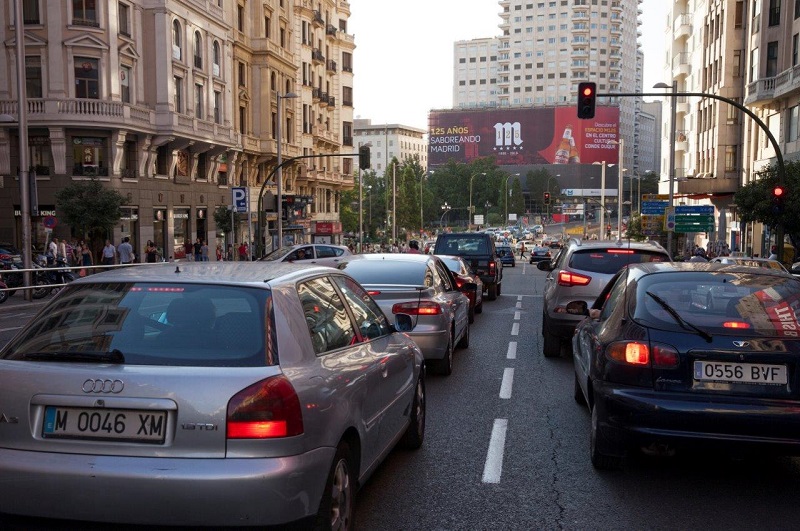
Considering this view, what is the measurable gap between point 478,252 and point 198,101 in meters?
26.8

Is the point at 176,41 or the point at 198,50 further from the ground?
the point at 198,50

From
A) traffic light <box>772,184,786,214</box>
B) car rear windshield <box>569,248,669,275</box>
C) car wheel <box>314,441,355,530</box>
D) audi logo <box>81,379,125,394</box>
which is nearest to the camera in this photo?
audi logo <box>81,379,125,394</box>

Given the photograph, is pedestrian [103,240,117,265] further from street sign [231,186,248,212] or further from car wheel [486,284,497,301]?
car wheel [486,284,497,301]

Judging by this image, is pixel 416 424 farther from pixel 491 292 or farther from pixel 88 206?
pixel 88 206

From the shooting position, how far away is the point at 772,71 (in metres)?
43.9

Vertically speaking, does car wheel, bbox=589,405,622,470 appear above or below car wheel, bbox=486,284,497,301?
above

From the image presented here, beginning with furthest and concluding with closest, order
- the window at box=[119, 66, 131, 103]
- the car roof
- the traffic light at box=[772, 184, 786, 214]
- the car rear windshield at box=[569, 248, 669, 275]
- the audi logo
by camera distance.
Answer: the window at box=[119, 66, 131, 103]
the traffic light at box=[772, 184, 786, 214]
the car rear windshield at box=[569, 248, 669, 275]
the car roof
the audi logo

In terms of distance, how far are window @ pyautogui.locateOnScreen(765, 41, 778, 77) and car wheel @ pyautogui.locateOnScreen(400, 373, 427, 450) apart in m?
43.0

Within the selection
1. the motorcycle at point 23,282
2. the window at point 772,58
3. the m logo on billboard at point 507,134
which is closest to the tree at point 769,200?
the window at point 772,58

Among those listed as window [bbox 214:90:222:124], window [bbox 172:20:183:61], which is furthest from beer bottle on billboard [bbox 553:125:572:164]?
window [bbox 172:20:183:61]

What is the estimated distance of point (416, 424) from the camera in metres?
6.64

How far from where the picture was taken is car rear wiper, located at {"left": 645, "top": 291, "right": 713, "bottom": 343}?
214 inches

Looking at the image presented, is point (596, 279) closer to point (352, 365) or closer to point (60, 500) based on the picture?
point (352, 365)

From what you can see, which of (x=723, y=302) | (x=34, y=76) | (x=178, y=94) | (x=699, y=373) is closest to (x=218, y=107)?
(x=178, y=94)
